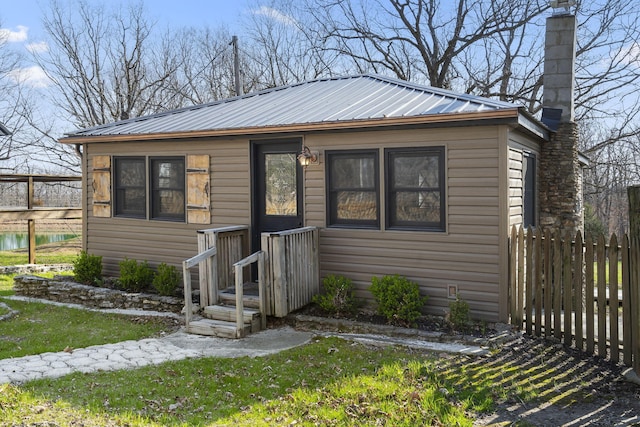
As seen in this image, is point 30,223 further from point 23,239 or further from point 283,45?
point 283,45

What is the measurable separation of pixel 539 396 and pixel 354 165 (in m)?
4.15

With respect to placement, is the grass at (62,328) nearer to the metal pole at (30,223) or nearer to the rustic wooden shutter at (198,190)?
the rustic wooden shutter at (198,190)

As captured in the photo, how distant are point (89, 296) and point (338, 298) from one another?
15.7 ft

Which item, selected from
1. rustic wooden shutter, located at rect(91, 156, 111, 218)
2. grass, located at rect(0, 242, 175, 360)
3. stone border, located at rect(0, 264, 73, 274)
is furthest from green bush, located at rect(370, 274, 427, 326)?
stone border, located at rect(0, 264, 73, 274)

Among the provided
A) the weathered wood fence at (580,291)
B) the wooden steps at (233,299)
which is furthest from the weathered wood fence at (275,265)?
the weathered wood fence at (580,291)

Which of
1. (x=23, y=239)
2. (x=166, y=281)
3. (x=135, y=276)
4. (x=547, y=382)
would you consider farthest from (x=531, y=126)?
(x=23, y=239)

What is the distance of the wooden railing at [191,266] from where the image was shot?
24.0 feet

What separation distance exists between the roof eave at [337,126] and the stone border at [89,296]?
273cm

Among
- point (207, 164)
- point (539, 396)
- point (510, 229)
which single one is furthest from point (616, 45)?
point (539, 396)

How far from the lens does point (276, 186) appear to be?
880 centimetres

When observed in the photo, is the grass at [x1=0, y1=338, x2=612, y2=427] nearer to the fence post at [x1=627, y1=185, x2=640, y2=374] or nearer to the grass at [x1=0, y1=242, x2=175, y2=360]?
the fence post at [x1=627, y1=185, x2=640, y2=374]

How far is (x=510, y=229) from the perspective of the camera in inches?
291

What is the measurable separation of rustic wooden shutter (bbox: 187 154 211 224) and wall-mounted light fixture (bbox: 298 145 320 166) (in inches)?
76.0

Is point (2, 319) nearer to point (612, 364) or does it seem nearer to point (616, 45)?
point (612, 364)
